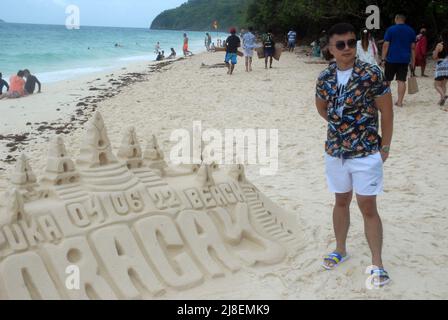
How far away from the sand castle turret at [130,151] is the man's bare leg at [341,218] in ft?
5.68

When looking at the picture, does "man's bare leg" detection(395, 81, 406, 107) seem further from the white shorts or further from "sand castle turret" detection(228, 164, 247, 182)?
the white shorts

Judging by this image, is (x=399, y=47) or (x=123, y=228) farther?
(x=399, y=47)

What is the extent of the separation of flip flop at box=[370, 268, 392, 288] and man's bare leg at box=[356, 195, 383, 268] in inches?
1.7

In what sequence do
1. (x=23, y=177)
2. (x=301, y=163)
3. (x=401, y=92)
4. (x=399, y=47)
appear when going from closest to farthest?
1. (x=23, y=177)
2. (x=301, y=163)
3. (x=399, y=47)
4. (x=401, y=92)

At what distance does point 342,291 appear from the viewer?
3424 millimetres

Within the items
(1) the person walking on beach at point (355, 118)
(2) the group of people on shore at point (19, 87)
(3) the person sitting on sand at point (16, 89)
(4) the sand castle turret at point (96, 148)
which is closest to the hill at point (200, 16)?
(2) the group of people on shore at point (19, 87)

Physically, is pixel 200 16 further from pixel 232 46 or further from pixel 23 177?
pixel 23 177

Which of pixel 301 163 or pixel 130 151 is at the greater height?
pixel 130 151

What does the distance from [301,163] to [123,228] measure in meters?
3.60

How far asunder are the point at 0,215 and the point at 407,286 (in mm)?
3005

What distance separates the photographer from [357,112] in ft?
10.4

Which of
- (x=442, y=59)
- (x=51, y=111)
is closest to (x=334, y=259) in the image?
(x=442, y=59)

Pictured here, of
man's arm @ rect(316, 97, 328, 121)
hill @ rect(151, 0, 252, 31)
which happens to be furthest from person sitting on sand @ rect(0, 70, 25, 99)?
hill @ rect(151, 0, 252, 31)

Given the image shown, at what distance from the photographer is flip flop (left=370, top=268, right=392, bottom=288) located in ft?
11.3
